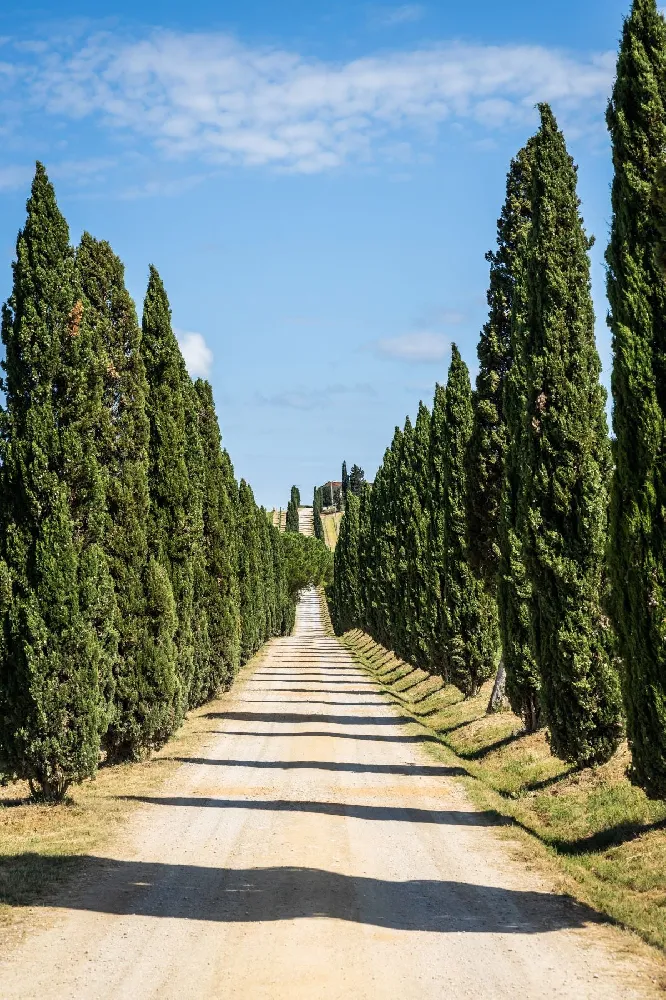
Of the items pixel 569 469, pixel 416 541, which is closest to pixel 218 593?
pixel 416 541

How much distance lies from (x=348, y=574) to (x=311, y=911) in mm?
71292

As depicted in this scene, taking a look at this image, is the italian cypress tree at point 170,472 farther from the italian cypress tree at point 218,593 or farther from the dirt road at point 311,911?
the dirt road at point 311,911

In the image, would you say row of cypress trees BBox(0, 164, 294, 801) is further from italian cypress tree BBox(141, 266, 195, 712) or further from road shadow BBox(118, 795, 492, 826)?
italian cypress tree BBox(141, 266, 195, 712)

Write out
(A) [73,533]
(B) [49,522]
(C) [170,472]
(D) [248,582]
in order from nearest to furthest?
(B) [49,522] → (A) [73,533] → (C) [170,472] → (D) [248,582]

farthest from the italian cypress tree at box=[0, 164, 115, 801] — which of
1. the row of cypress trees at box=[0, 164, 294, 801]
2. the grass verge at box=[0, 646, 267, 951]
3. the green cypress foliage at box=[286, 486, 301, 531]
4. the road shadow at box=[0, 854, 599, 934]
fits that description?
the green cypress foliage at box=[286, 486, 301, 531]

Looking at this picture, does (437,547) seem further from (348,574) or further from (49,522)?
(348,574)

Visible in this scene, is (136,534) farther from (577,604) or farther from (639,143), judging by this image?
(639,143)

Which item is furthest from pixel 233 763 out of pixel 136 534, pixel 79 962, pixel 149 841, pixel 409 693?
pixel 409 693

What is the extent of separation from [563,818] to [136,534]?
9342mm

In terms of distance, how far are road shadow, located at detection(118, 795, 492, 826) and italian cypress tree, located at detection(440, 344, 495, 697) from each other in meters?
12.9

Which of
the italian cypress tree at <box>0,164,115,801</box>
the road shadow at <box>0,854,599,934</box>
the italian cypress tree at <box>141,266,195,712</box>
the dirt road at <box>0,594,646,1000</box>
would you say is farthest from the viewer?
the italian cypress tree at <box>141,266,195,712</box>

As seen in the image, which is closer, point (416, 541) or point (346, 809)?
point (346, 809)

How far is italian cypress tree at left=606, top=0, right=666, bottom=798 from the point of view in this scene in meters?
9.48

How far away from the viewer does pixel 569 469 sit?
613 inches
